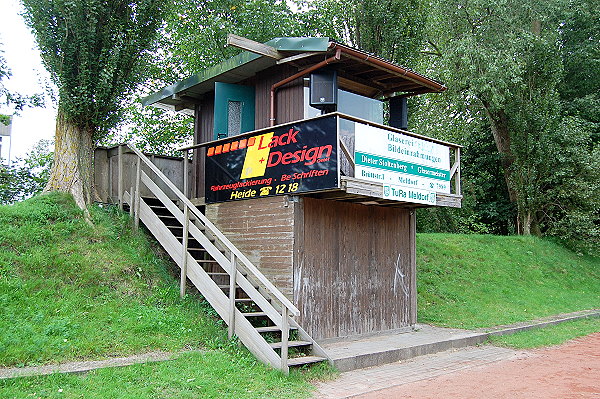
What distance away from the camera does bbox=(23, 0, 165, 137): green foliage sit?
11.0 meters

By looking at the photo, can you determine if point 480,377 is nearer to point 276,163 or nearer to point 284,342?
point 284,342

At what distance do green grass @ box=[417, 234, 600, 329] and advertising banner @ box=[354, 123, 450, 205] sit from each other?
154 inches

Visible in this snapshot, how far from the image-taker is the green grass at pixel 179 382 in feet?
20.1

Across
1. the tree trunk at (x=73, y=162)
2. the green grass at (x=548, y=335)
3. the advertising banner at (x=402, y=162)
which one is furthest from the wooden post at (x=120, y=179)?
the green grass at (x=548, y=335)

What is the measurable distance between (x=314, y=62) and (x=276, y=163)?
225 centimetres

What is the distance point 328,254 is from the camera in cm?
1007

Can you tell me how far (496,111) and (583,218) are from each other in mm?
5774

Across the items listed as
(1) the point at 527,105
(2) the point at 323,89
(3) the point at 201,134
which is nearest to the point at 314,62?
(2) the point at 323,89

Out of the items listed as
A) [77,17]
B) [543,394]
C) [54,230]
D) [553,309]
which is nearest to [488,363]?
[543,394]

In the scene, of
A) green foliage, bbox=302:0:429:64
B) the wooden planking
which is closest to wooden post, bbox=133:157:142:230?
the wooden planking

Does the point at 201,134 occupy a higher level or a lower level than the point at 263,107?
lower

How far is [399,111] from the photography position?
39.7 feet

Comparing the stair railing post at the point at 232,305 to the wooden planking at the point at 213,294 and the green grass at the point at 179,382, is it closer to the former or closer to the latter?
the wooden planking at the point at 213,294

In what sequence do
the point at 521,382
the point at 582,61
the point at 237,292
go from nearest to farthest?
the point at 521,382 < the point at 237,292 < the point at 582,61
